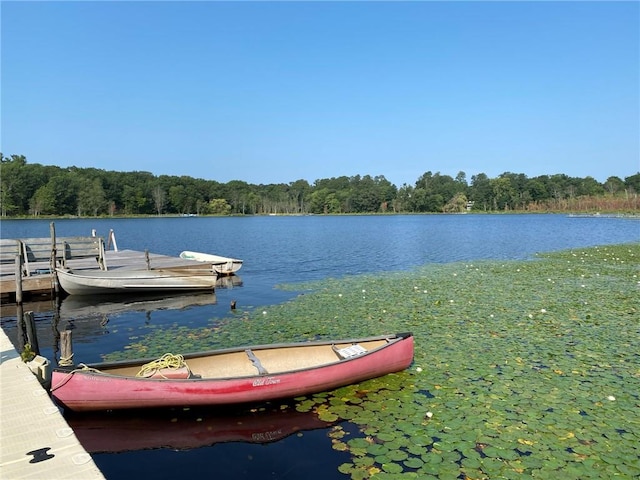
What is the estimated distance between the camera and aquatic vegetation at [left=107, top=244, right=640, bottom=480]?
5.77 m

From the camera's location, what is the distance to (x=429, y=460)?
5.71m

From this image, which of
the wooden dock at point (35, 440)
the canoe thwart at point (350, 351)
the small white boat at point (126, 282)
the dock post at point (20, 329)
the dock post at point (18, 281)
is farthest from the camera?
the small white boat at point (126, 282)

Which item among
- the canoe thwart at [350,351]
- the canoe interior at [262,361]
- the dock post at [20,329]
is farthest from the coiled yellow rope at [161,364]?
the dock post at [20,329]

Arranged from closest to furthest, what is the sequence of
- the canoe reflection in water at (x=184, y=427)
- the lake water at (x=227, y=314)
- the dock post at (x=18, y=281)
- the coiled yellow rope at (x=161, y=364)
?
the lake water at (x=227, y=314)
the canoe reflection in water at (x=184, y=427)
the coiled yellow rope at (x=161, y=364)
the dock post at (x=18, y=281)

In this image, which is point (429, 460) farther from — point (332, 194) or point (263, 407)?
point (332, 194)

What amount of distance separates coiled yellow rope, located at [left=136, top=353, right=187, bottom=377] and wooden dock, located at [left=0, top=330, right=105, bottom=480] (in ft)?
4.80

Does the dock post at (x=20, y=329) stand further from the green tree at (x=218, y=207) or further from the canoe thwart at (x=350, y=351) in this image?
the green tree at (x=218, y=207)

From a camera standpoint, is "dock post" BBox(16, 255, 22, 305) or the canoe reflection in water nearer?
the canoe reflection in water

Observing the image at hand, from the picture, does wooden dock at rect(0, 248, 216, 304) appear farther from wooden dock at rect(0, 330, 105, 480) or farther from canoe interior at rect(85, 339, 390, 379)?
canoe interior at rect(85, 339, 390, 379)

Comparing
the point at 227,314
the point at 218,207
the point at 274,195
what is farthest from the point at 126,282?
the point at 274,195

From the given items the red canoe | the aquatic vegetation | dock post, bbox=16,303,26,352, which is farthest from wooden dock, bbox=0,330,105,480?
dock post, bbox=16,303,26,352

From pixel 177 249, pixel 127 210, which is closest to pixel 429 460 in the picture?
pixel 177 249

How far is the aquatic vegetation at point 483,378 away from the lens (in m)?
5.77

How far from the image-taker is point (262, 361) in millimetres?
8766
